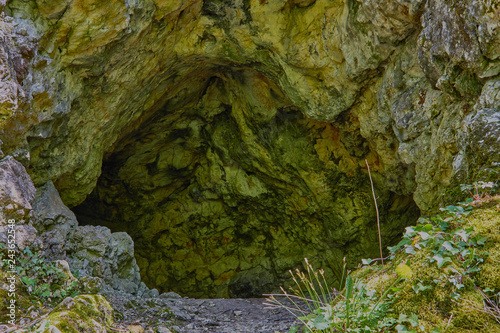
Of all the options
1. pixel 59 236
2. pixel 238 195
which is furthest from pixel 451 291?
pixel 238 195

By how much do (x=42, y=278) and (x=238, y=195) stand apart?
565 cm

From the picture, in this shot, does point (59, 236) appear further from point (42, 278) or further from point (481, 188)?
point (481, 188)

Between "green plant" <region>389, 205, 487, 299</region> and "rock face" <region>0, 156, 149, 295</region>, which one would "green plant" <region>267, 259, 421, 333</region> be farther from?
"rock face" <region>0, 156, 149, 295</region>

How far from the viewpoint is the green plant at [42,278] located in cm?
324

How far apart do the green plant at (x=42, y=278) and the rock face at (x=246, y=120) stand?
1.28m

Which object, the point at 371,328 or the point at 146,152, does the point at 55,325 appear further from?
the point at 146,152

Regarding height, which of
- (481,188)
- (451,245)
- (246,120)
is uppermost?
(246,120)

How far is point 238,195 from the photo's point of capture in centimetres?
883

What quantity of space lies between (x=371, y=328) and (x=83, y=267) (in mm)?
3732

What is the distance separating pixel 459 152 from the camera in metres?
3.73

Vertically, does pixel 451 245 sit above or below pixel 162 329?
above

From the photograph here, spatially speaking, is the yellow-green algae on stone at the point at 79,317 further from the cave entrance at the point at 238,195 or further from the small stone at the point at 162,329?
the cave entrance at the point at 238,195

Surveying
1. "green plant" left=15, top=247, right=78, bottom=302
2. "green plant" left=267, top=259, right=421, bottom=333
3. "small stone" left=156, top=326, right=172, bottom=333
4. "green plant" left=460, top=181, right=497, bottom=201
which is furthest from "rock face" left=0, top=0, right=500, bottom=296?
"small stone" left=156, top=326, right=172, bottom=333

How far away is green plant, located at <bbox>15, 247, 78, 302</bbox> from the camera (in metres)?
3.24
